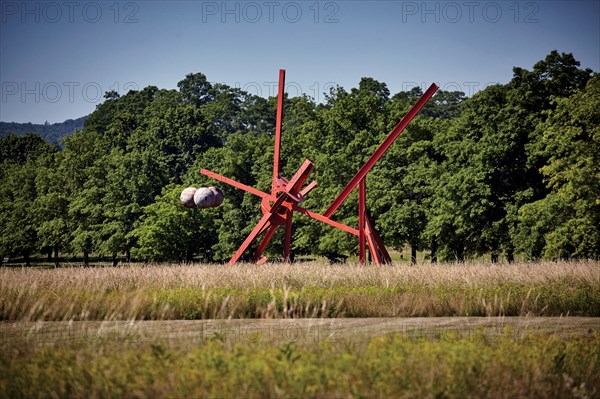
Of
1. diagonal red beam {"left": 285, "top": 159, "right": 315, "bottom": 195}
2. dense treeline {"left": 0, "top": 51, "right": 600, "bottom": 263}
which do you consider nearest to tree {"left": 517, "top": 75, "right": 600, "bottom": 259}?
dense treeline {"left": 0, "top": 51, "right": 600, "bottom": 263}

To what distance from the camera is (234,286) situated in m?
20.0

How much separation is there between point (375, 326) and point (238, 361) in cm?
671

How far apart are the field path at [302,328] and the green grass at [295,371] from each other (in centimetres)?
181

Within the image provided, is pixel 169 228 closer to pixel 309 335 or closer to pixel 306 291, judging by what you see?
pixel 306 291

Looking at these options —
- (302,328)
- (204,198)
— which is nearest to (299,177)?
(204,198)

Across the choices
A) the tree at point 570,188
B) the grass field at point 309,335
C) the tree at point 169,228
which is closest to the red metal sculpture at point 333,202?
the grass field at point 309,335

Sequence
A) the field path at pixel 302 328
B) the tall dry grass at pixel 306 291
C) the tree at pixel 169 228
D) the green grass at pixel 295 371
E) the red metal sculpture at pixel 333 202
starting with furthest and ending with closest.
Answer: the tree at pixel 169 228, the red metal sculpture at pixel 333 202, the tall dry grass at pixel 306 291, the field path at pixel 302 328, the green grass at pixel 295 371

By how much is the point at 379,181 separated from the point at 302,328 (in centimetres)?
2745

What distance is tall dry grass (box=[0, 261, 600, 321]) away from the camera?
17.0m

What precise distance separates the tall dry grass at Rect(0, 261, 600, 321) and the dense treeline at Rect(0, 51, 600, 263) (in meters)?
11.4

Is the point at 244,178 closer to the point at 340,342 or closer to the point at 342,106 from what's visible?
the point at 342,106

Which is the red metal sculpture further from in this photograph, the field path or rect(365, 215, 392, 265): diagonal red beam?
the field path

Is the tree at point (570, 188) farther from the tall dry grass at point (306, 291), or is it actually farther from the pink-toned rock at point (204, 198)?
the pink-toned rock at point (204, 198)

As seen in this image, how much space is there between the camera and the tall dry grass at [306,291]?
55.8 feet
